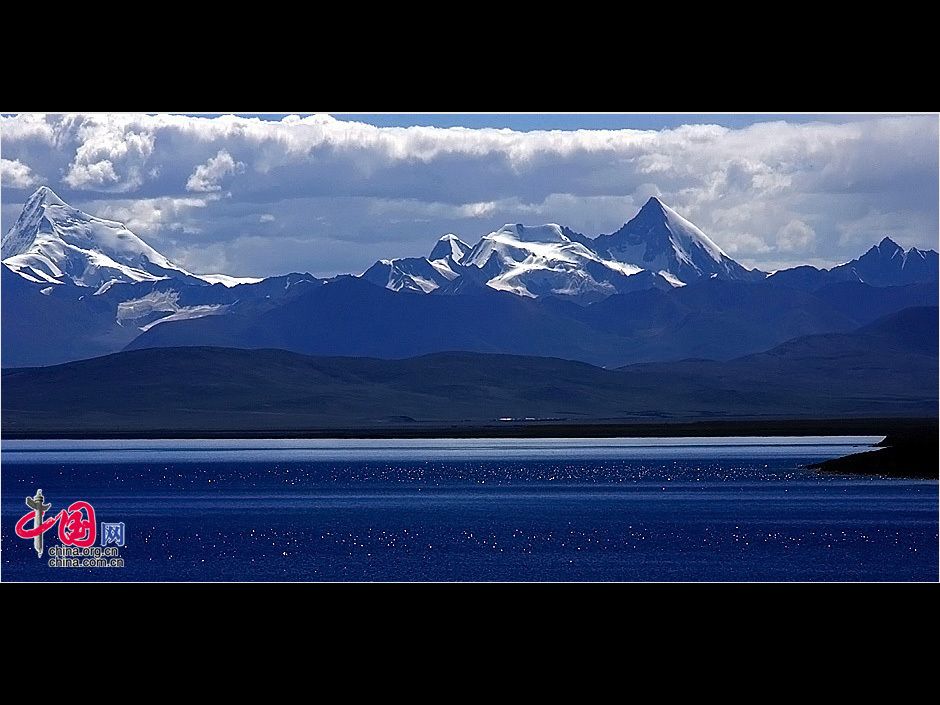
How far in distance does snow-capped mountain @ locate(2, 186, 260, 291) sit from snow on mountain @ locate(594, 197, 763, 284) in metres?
47.7

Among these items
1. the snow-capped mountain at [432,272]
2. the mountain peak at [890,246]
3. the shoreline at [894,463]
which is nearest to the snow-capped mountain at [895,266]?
the mountain peak at [890,246]

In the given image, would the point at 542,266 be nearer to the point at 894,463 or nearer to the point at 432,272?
the point at 432,272

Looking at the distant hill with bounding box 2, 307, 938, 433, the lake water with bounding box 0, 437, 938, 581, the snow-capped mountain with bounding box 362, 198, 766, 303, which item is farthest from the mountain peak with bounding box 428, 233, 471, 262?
the lake water with bounding box 0, 437, 938, 581

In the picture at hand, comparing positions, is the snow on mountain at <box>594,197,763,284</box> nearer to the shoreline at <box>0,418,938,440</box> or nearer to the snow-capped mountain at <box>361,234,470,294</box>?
the snow-capped mountain at <box>361,234,470,294</box>

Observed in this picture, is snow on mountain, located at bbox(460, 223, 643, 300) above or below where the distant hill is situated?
above

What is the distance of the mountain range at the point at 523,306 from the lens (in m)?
135

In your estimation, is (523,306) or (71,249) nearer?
(71,249)

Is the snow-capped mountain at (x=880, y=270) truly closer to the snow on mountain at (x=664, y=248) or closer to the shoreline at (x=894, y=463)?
the snow on mountain at (x=664, y=248)

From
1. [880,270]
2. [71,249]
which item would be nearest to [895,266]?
[880,270]

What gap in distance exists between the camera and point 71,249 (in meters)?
114

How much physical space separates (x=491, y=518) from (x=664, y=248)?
10797cm

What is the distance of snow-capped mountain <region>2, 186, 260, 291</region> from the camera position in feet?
325
